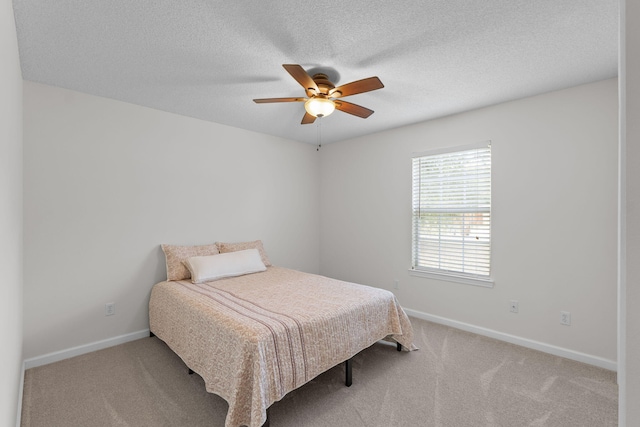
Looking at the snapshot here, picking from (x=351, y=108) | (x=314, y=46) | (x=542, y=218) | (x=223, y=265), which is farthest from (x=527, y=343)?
(x=314, y=46)

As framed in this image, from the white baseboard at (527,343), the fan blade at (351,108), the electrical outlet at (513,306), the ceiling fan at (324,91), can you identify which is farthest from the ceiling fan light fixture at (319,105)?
the white baseboard at (527,343)

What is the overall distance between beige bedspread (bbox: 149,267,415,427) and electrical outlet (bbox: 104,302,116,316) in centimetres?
32

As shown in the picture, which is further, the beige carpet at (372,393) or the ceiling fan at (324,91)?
the ceiling fan at (324,91)

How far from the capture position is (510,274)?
298 centimetres

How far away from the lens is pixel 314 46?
1989 mm

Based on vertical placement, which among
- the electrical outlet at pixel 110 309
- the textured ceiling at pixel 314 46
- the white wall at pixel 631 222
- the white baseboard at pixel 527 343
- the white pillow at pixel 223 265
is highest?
the textured ceiling at pixel 314 46

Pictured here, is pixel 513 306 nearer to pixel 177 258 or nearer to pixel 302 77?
pixel 302 77

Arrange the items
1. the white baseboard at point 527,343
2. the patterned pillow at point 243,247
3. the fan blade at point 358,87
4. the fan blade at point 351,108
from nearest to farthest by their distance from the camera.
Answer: the fan blade at point 358,87
the fan blade at point 351,108
the white baseboard at point 527,343
the patterned pillow at point 243,247

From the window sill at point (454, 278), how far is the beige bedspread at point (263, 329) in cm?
99

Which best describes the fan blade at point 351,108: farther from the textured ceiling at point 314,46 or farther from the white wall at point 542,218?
the white wall at point 542,218

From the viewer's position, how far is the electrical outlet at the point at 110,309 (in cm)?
288

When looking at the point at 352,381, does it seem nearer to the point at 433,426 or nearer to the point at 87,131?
the point at 433,426

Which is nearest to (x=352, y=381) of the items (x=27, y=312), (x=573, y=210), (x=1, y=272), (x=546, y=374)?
(x=546, y=374)

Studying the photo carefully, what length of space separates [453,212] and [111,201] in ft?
12.1
